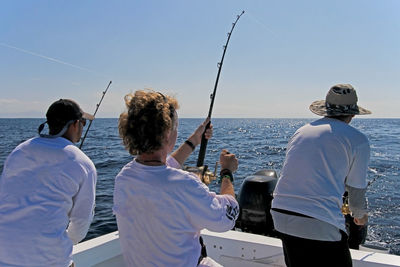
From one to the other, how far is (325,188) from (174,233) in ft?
3.07

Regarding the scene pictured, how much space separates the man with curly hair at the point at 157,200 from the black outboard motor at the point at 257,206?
2.08 metres

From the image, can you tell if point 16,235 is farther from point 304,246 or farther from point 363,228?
point 363,228

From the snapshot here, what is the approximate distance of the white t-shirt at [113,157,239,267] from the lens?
130 cm

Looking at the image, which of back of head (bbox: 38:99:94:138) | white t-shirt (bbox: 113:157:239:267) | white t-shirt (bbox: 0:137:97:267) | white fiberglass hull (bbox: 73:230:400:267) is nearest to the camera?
white t-shirt (bbox: 113:157:239:267)

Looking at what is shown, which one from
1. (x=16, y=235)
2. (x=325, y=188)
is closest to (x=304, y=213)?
(x=325, y=188)

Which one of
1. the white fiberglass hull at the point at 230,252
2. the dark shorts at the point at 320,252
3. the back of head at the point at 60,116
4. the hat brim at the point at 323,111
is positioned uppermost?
the hat brim at the point at 323,111

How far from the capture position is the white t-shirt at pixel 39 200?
5.03 ft

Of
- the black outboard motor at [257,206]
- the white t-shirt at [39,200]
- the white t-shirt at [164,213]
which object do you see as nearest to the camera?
the white t-shirt at [164,213]

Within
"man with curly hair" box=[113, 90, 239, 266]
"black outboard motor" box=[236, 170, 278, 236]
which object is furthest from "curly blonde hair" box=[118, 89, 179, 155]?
"black outboard motor" box=[236, 170, 278, 236]

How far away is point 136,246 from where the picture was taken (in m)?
1.39

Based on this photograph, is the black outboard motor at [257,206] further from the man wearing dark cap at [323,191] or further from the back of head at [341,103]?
the back of head at [341,103]

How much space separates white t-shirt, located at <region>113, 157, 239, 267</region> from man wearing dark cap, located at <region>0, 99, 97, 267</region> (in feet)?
1.25

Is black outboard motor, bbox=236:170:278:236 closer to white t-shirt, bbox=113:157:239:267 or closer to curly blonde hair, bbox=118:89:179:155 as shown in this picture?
white t-shirt, bbox=113:157:239:267

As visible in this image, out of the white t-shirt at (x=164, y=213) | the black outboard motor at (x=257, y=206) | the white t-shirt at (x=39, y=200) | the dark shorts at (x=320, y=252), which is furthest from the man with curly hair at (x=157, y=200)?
the black outboard motor at (x=257, y=206)
